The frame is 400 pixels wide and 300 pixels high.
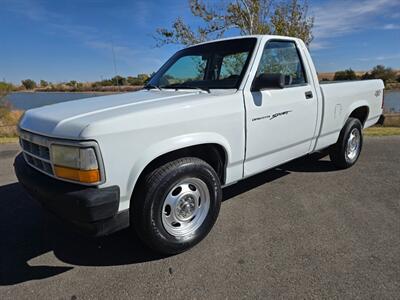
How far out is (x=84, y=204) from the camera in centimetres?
218

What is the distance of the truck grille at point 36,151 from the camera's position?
8.15 feet

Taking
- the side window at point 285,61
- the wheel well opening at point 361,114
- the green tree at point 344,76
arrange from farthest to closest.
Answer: the green tree at point 344,76 → the wheel well opening at point 361,114 → the side window at point 285,61

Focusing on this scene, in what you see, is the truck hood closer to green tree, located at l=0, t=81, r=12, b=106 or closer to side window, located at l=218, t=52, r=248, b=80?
side window, located at l=218, t=52, r=248, b=80

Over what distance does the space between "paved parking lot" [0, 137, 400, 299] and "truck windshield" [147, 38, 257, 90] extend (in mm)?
1572

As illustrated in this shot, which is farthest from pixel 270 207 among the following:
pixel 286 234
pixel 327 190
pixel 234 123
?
pixel 234 123

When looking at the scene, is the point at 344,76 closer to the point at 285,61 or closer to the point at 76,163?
the point at 285,61

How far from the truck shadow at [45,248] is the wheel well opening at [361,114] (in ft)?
14.0

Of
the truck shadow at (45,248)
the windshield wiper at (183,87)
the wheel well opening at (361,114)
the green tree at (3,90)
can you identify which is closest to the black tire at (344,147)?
the wheel well opening at (361,114)

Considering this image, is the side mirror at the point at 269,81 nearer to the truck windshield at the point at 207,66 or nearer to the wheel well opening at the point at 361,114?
the truck windshield at the point at 207,66

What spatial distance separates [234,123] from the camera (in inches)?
118

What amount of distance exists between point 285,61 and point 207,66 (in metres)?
1.05

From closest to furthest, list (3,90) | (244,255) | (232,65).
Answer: (244,255) < (232,65) < (3,90)

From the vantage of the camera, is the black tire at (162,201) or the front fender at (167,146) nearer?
the front fender at (167,146)

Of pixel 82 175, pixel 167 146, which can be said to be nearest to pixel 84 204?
pixel 82 175
